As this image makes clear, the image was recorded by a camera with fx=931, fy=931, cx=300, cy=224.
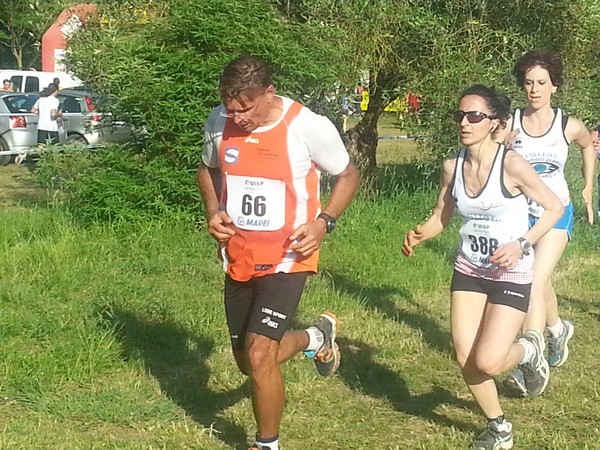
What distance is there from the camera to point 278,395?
4.47 m

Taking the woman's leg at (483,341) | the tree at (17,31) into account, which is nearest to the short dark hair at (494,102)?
the woman's leg at (483,341)

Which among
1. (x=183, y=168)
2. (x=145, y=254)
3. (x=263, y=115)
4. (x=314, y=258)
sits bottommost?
(x=145, y=254)

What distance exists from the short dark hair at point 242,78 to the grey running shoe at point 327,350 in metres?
1.57

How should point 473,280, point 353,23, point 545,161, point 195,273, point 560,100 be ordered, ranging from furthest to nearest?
point 560,100
point 353,23
point 195,273
point 545,161
point 473,280

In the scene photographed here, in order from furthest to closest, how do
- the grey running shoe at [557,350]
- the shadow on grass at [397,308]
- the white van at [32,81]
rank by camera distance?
the white van at [32,81] → the shadow on grass at [397,308] → the grey running shoe at [557,350]

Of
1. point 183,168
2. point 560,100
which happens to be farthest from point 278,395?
point 560,100

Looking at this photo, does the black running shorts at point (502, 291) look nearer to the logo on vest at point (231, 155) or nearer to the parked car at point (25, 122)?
the logo on vest at point (231, 155)

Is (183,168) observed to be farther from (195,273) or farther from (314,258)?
(314,258)

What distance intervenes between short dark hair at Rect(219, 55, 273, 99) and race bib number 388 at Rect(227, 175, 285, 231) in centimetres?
43

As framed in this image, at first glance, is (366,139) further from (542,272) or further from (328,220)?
(328,220)

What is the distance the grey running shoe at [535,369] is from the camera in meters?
5.22

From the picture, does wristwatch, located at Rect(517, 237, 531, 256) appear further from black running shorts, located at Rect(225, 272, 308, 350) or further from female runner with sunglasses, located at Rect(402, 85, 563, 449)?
black running shorts, located at Rect(225, 272, 308, 350)

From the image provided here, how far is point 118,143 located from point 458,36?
4764 millimetres

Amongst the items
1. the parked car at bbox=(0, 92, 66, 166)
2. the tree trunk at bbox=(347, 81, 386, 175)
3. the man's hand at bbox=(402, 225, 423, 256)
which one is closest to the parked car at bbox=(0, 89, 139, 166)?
the parked car at bbox=(0, 92, 66, 166)
